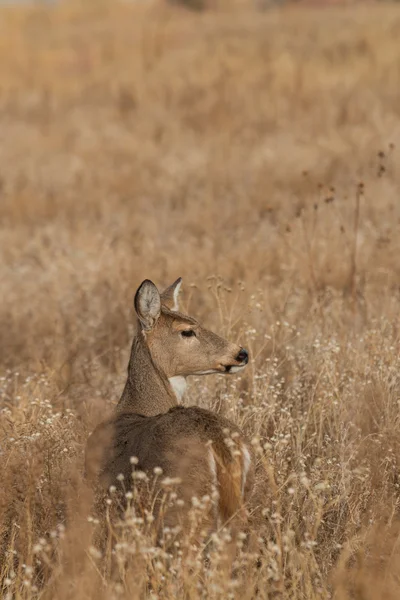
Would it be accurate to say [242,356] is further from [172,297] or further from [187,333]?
Result: [172,297]

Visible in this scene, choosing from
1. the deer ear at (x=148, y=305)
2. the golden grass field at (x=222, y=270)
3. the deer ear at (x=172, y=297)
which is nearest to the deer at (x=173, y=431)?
the deer ear at (x=148, y=305)

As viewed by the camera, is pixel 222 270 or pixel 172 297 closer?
pixel 172 297

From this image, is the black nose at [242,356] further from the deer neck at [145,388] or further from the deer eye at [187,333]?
the deer neck at [145,388]

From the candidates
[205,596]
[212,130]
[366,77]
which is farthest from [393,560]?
[366,77]

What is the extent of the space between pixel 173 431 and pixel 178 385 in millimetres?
1669

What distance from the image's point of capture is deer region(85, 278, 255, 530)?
171 inches

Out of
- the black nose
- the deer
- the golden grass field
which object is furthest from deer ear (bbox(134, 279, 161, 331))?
the golden grass field

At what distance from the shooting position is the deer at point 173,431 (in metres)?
4.34

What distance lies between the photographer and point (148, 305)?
6.03 metres

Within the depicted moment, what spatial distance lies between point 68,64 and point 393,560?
21.5 meters

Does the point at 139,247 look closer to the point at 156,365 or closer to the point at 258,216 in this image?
the point at 258,216

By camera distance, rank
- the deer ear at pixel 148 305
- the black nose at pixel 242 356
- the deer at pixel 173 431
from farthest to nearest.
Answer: the black nose at pixel 242 356 < the deer ear at pixel 148 305 < the deer at pixel 173 431

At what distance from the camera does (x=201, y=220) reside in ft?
42.3

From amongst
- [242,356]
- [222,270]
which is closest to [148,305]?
[242,356]
